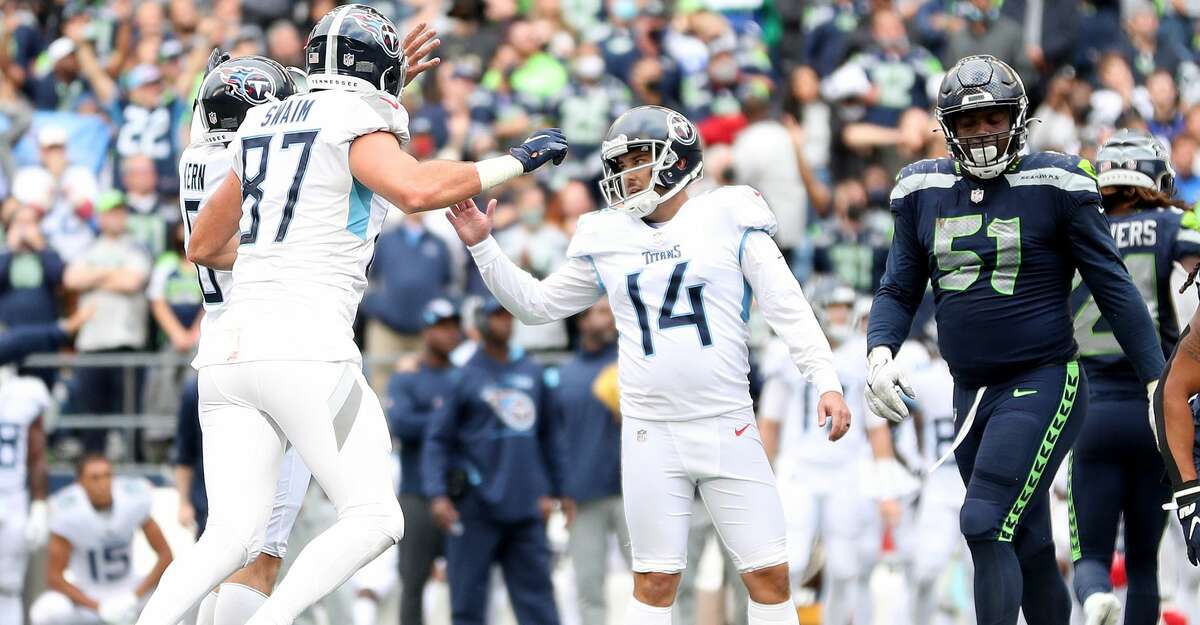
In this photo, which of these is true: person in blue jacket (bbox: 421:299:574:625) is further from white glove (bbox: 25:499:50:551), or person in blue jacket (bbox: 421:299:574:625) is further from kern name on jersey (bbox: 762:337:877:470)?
white glove (bbox: 25:499:50:551)

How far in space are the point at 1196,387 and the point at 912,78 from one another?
9737mm

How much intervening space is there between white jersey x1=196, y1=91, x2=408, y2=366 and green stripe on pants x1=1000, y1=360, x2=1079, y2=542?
7.83 ft

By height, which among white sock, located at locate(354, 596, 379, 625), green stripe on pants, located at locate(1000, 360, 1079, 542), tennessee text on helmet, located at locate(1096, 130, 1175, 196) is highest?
tennessee text on helmet, located at locate(1096, 130, 1175, 196)

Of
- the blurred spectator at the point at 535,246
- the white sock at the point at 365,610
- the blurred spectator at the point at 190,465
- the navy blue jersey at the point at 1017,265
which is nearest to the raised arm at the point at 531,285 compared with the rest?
the navy blue jersey at the point at 1017,265

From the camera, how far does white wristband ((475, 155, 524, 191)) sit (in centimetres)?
642

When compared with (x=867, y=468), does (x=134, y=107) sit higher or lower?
higher

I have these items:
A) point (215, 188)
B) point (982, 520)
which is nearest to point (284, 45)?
point (215, 188)

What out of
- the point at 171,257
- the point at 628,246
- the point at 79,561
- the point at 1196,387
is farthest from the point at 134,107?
the point at 1196,387

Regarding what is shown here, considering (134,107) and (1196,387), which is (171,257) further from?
(1196,387)

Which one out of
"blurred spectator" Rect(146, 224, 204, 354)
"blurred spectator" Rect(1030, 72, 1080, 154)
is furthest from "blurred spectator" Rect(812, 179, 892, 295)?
"blurred spectator" Rect(146, 224, 204, 354)

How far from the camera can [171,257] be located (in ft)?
44.9

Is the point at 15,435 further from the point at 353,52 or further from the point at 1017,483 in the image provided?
the point at 1017,483

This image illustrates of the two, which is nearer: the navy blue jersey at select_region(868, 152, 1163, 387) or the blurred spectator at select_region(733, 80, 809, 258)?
the navy blue jersey at select_region(868, 152, 1163, 387)

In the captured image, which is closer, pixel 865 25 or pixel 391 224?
pixel 391 224
